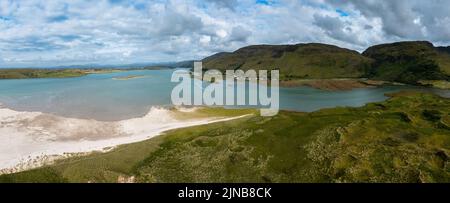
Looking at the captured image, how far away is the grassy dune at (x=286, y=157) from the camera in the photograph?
4419 cm

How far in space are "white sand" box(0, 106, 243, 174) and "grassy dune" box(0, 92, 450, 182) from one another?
729 cm

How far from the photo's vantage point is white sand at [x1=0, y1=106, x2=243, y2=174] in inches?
2418

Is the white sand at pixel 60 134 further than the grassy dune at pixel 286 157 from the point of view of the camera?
Yes

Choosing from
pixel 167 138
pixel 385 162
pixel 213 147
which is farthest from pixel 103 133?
pixel 385 162

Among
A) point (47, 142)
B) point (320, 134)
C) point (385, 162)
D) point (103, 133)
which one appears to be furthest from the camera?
point (103, 133)

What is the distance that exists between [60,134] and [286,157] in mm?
52889

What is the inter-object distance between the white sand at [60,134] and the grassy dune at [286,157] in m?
7.29

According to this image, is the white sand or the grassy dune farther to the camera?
the white sand

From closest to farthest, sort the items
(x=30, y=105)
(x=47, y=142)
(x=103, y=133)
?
1. (x=47, y=142)
2. (x=103, y=133)
3. (x=30, y=105)

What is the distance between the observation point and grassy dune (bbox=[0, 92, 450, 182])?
4419 centimetres

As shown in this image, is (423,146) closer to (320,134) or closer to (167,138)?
(320,134)

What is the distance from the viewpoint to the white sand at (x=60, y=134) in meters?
61.4

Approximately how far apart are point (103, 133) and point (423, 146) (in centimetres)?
6272

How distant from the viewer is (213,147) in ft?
192
